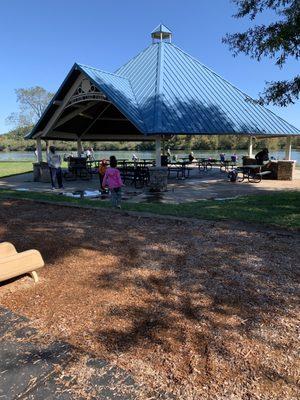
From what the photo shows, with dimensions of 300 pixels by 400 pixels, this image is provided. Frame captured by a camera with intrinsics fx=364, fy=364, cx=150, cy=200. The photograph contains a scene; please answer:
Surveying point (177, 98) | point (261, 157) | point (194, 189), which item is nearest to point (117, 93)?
point (177, 98)

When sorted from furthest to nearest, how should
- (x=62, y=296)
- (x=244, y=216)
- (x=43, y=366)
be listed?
(x=244, y=216) < (x=62, y=296) < (x=43, y=366)

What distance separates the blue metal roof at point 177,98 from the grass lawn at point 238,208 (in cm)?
437

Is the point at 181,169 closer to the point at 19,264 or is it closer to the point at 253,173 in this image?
the point at 253,173

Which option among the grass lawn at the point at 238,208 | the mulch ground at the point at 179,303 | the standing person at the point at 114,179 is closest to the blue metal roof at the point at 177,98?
the grass lawn at the point at 238,208

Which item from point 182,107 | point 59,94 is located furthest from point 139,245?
point 59,94

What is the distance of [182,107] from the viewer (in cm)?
1570

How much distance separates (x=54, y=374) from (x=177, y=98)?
1457 centimetres

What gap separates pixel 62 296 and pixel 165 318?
4.55 feet

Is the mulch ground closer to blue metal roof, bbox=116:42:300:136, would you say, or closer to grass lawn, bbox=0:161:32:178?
blue metal roof, bbox=116:42:300:136

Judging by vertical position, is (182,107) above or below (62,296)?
above

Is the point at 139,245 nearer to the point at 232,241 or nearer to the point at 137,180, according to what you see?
the point at 232,241

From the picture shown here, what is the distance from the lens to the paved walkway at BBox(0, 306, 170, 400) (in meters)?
2.79

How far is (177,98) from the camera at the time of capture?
16.2m

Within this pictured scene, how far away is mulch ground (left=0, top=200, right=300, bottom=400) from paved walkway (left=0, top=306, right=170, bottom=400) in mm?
129
